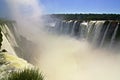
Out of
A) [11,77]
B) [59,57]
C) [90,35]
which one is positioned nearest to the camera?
[11,77]

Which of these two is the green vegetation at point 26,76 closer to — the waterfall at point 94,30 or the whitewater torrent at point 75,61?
the whitewater torrent at point 75,61

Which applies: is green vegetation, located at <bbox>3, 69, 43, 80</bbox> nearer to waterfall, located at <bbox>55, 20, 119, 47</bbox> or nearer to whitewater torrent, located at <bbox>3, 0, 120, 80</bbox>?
whitewater torrent, located at <bbox>3, 0, 120, 80</bbox>

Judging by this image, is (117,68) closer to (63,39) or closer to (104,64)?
(104,64)

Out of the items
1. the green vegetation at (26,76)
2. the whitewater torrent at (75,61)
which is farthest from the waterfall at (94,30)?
the green vegetation at (26,76)

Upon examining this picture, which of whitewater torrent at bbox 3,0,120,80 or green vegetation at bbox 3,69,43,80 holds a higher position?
green vegetation at bbox 3,69,43,80

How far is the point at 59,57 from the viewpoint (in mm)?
34125

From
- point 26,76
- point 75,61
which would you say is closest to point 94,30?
point 75,61

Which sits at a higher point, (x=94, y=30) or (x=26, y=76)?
(x=26, y=76)

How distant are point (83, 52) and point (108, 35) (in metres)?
7.38

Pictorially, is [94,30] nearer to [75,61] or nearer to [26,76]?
[75,61]

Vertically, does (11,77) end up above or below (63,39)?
above

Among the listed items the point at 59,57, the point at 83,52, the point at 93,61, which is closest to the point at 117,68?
the point at 93,61

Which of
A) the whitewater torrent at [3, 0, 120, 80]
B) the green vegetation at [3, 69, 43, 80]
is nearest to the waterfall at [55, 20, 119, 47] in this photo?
the whitewater torrent at [3, 0, 120, 80]

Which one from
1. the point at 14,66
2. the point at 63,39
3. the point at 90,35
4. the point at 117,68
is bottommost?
the point at 63,39
